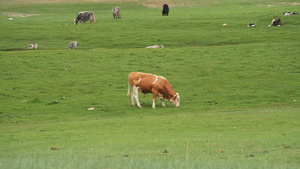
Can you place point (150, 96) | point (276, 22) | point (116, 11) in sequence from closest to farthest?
1. point (150, 96)
2. point (276, 22)
3. point (116, 11)

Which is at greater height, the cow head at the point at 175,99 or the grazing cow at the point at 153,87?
the grazing cow at the point at 153,87

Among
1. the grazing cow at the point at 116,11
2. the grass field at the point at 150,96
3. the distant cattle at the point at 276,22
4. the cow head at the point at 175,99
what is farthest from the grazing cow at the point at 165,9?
the cow head at the point at 175,99

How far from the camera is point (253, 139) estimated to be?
473 inches

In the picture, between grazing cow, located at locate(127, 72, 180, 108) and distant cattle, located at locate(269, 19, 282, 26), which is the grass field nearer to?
grazing cow, located at locate(127, 72, 180, 108)

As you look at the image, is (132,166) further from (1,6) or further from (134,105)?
(1,6)

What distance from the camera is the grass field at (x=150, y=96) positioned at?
9.78 metres

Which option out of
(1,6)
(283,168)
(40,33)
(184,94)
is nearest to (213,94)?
(184,94)

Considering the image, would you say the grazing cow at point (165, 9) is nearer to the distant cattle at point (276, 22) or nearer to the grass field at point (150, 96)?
the grass field at point (150, 96)

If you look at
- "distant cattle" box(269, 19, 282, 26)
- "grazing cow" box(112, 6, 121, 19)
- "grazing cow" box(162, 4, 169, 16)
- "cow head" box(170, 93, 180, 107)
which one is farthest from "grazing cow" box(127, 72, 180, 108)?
"grazing cow" box(162, 4, 169, 16)

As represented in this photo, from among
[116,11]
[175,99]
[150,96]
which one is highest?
[116,11]

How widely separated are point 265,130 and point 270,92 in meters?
11.7

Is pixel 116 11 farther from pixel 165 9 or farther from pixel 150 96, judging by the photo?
pixel 150 96

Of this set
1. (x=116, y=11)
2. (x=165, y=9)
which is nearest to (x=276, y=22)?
(x=165, y=9)

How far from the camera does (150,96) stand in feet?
88.5
